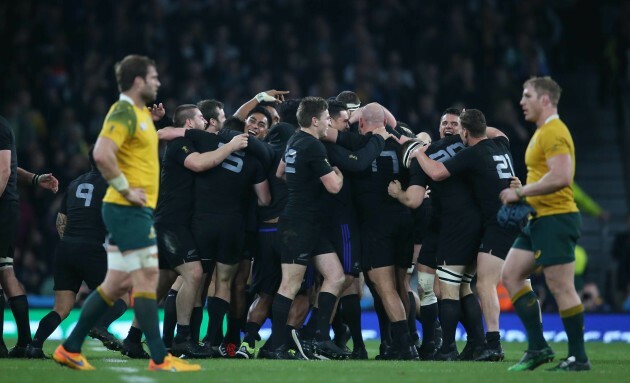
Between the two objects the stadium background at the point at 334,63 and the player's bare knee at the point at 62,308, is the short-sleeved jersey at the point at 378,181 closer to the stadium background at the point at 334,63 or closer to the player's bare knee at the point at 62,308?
the player's bare knee at the point at 62,308

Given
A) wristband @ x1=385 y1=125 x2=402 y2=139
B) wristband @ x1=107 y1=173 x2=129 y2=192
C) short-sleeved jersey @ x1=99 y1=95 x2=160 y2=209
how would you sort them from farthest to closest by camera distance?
wristband @ x1=385 y1=125 x2=402 y2=139 → short-sleeved jersey @ x1=99 y1=95 x2=160 y2=209 → wristband @ x1=107 y1=173 x2=129 y2=192

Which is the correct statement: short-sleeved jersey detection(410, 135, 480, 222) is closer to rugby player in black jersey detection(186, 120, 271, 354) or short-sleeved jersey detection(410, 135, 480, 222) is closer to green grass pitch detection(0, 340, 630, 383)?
green grass pitch detection(0, 340, 630, 383)

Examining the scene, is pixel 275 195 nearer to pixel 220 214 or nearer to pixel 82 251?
pixel 220 214

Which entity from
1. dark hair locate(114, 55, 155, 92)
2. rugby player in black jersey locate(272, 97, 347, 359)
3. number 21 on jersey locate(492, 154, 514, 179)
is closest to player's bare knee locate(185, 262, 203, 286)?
rugby player in black jersey locate(272, 97, 347, 359)

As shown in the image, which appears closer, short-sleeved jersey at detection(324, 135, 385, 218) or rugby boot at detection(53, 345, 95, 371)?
rugby boot at detection(53, 345, 95, 371)

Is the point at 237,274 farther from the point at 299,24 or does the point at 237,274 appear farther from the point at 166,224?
the point at 299,24

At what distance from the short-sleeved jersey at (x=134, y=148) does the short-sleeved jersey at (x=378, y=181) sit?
310cm

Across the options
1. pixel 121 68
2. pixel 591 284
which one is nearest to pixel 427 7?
pixel 591 284

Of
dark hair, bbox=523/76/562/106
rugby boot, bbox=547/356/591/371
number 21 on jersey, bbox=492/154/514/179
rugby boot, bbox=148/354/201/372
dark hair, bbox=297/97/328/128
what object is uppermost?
dark hair, bbox=297/97/328/128

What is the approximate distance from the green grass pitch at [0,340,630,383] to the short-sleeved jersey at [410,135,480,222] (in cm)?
156

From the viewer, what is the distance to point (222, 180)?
1166 cm

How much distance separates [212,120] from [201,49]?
9.33 m

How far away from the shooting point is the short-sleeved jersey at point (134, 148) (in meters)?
8.95

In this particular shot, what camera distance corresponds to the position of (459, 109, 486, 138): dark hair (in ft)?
37.6
